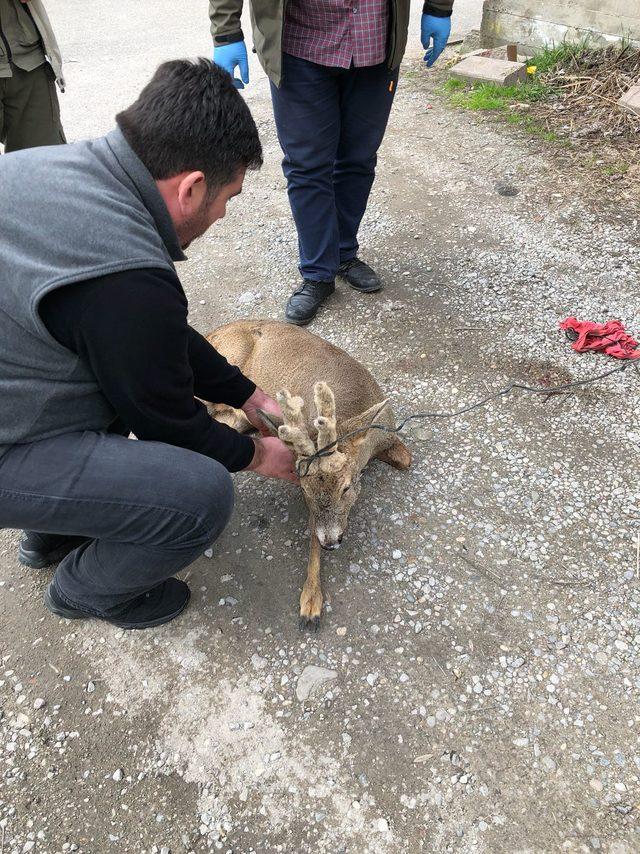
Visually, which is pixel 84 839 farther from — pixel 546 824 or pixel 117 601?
pixel 546 824

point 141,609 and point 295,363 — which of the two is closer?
point 141,609

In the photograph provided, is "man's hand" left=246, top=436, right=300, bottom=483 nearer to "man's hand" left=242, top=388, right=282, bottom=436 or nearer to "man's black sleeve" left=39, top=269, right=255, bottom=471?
"man's hand" left=242, top=388, right=282, bottom=436

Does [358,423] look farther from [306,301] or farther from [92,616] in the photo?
[306,301]

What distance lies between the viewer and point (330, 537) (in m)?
3.04

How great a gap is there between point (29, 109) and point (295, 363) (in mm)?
2651

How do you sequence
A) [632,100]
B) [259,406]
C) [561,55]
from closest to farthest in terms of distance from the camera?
[259,406]
[632,100]
[561,55]

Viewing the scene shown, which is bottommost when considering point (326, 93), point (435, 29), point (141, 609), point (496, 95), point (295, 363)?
point (141, 609)

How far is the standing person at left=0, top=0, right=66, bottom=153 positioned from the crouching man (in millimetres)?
2473

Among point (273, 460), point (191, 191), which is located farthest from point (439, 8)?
point (273, 460)

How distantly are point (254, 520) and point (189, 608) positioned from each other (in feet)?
2.03

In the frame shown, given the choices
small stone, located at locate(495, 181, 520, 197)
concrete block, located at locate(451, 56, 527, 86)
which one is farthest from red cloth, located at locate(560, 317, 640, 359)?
concrete block, located at locate(451, 56, 527, 86)

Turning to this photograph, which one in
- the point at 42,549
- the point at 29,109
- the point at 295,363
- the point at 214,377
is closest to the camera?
the point at 214,377

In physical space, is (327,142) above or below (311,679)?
above

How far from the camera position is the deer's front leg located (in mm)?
2982
